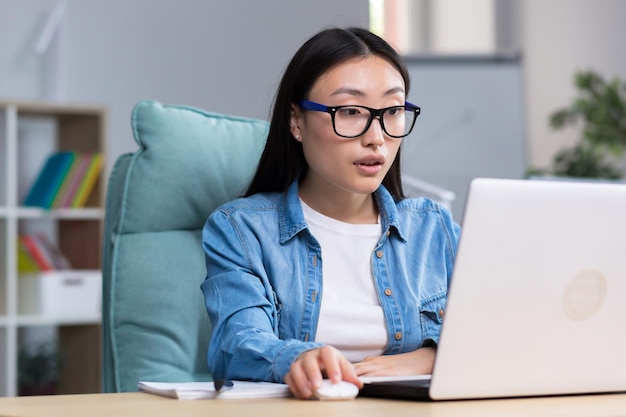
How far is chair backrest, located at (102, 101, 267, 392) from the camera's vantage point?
1.79 meters

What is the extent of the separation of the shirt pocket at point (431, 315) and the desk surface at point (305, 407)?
505 millimetres

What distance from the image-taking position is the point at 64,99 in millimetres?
4000

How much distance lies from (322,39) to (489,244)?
0.73 meters

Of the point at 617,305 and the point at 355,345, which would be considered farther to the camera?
the point at 355,345

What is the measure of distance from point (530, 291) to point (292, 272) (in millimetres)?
595

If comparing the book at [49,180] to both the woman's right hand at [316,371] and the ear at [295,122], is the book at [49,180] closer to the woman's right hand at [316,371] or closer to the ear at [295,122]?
the ear at [295,122]

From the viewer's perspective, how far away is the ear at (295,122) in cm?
164

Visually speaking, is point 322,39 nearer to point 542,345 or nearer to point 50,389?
point 542,345

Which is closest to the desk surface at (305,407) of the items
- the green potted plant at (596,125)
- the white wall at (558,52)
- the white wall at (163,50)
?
the white wall at (163,50)

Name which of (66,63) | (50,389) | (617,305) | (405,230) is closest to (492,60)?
(66,63)

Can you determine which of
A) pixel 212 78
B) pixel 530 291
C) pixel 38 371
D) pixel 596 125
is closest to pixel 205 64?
pixel 212 78

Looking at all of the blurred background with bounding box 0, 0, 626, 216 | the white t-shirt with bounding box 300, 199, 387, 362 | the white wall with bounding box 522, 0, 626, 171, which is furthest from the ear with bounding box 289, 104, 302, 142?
the white wall with bounding box 522, 0, 626, 171

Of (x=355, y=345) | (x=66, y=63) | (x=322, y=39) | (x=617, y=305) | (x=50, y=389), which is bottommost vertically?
(x=50, y=389)

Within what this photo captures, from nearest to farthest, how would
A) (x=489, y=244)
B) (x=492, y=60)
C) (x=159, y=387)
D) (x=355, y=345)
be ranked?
(x=489, y=244), (x=159, y=387), (x=355, y=345), (x=492, y=60)
